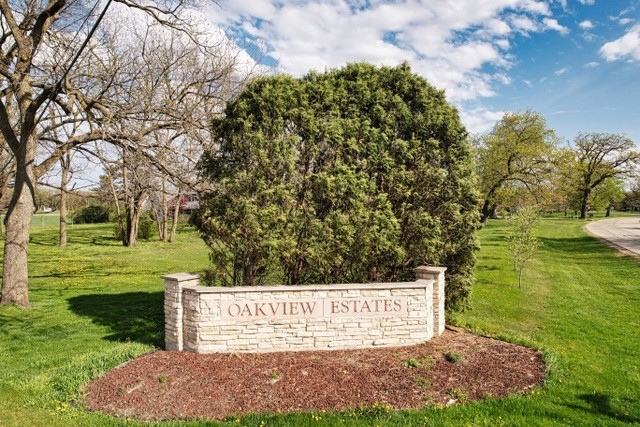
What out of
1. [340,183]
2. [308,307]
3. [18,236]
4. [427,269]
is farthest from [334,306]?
[18,236]

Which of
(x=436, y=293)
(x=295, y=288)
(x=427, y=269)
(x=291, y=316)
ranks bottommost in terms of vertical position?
(x=291, y=316)

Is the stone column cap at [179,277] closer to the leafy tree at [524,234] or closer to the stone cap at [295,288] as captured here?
the stone cap at [295,288]

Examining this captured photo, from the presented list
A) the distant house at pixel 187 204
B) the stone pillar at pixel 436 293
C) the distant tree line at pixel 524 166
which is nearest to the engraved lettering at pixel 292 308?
the stone pillar at pixel 436 293

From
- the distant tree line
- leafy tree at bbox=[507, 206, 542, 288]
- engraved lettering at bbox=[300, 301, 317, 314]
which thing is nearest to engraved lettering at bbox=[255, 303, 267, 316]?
engraved lettering at bbox=[300, 301, 317, 314]

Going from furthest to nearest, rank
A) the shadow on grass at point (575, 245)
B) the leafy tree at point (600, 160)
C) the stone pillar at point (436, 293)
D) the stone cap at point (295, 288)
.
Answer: the leafy tree at point (600, 160)
the shadow on grass at point (575, 245)
the stone pillar at point (436, 293)
the stone cap at point (295, 288)

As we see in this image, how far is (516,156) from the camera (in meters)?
27.5

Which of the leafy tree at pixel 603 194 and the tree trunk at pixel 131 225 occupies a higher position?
the leafy tree at pixel 603 194

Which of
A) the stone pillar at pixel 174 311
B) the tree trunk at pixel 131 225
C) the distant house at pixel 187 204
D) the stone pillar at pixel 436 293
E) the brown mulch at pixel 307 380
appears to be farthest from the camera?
the tree trunk at pixel 131 225

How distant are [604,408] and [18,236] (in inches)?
513

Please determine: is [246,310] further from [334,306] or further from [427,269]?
[427,269]

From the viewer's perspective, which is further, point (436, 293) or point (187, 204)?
point (187, 204)

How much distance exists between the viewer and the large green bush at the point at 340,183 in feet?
27.3

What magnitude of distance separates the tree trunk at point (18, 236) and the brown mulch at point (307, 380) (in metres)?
5.74

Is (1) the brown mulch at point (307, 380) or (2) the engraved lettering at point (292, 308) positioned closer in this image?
(1) the brown mulch at point (307, 380)
